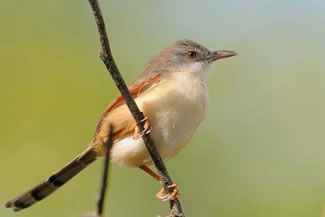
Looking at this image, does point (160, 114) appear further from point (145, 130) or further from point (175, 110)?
point (145, 130)

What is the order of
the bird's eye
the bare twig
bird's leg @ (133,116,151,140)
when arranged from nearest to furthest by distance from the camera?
1. the bare twig
2. bird's leg @ (133,116,151,140)
3. the bird's eye

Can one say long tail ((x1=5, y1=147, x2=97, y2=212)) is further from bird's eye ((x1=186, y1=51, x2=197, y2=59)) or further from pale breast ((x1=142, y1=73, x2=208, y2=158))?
bird's eye ((x1=186, y1=51, x2=197, y2=59))

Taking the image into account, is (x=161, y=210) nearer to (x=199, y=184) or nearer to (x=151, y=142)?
(x=199, y=184)

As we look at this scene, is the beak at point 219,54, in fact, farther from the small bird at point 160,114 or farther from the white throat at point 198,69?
the small bird at point 160,114

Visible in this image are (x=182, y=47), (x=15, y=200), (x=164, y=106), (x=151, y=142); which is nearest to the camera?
(x=151, y=142)

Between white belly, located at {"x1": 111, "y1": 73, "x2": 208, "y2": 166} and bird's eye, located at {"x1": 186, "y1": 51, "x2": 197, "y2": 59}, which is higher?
bird's eye, located at {"x1": 186, "y1": 51, "x2": 197, "y2": 59}

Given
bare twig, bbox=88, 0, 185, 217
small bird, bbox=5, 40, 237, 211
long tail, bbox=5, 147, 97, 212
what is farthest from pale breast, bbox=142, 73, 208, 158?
long tail, bbox=5, 147, 97, 212

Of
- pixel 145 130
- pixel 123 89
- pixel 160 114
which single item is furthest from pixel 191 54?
pixel 123 89

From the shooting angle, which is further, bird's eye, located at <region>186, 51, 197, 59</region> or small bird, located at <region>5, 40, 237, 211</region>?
bird's eye, located at <region>186, 51, 197, 59</region>

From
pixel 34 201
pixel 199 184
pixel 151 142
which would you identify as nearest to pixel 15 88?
pixel 34 201
